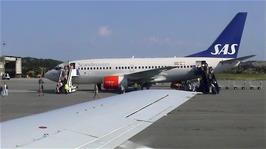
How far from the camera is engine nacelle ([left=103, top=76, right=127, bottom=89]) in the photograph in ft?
96.3

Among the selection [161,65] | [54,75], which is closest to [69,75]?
[54,75]

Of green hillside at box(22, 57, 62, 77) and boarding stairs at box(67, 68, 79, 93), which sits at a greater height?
green hillside at box(22, 57, 62, 77)

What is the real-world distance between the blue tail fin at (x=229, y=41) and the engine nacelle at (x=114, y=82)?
7055mm

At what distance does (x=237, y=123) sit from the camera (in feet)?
36.1

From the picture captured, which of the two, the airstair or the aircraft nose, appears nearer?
the airstair

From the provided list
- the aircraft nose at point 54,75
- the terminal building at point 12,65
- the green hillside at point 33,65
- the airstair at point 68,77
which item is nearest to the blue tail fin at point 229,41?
the airstair at point 68,77

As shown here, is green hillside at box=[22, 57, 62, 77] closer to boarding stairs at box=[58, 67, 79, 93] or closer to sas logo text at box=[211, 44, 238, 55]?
boarding stairs at box=[58, 67, 79, 93]

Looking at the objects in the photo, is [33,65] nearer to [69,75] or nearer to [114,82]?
[69,75]

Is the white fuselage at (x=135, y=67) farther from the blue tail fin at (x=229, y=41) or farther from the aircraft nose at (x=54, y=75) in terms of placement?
the aircraft nose at (x=54, y=75)

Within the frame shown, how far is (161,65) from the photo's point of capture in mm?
31656

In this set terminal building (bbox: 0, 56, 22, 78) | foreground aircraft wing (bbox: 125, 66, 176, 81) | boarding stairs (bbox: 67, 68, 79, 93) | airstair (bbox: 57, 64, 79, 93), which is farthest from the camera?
terminal building (bbox: 0, 56, 22, 78)

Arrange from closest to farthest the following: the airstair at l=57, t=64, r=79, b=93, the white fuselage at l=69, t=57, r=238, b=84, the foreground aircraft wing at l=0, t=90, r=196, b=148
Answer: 1. the foreground aircraft wing at l=0, t=90, r=196, b=148
2. the airstair at l=57, t=64, r=79, b=93
3. the white fuselage at l=69, t=57, r=238, b=84

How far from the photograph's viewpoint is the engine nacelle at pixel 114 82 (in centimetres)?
2934

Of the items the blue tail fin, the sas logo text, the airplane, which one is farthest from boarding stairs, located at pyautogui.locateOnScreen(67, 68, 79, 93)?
the sas logo text
